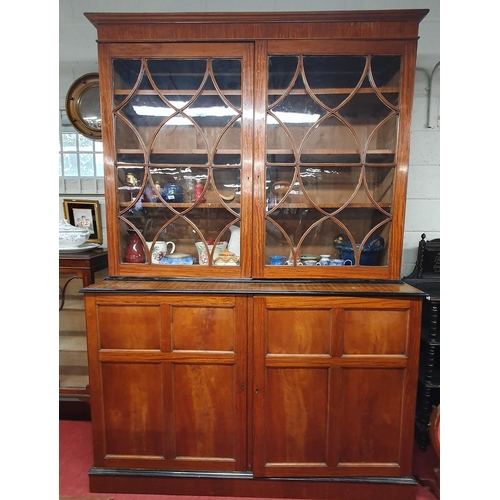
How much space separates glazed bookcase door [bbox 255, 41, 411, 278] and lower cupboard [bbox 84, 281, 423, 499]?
191 mm

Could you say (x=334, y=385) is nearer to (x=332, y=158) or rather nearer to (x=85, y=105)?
(x=332, y=158)

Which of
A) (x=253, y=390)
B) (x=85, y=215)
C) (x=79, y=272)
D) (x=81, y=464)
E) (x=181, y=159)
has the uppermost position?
(x=181, y=159)

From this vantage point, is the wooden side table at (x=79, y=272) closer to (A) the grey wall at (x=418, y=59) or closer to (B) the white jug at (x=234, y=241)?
(B) the white jug at (x=234, y=241)

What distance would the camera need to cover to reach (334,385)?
120 cm

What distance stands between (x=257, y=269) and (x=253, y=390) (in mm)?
500

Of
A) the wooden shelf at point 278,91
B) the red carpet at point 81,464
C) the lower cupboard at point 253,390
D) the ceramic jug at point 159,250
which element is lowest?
the red carpet at point 81,464

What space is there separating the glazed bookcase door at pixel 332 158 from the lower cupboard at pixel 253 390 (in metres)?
0.19

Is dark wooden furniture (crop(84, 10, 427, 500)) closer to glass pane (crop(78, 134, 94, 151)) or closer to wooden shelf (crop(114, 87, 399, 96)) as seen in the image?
wooden shelf (crop(114, 87, 399, 96))

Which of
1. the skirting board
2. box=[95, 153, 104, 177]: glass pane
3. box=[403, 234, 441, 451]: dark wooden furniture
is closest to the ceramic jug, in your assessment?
box=[95, 153, 104, 177]: glass pane

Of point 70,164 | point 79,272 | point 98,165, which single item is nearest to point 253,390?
point 79,272

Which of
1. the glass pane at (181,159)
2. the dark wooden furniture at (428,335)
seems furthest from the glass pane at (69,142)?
the dark wooden furniture at (428,335)

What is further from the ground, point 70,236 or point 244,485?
point 70,236

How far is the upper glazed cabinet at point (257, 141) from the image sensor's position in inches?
45.8

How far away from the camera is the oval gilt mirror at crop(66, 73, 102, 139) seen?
5.10 feet
